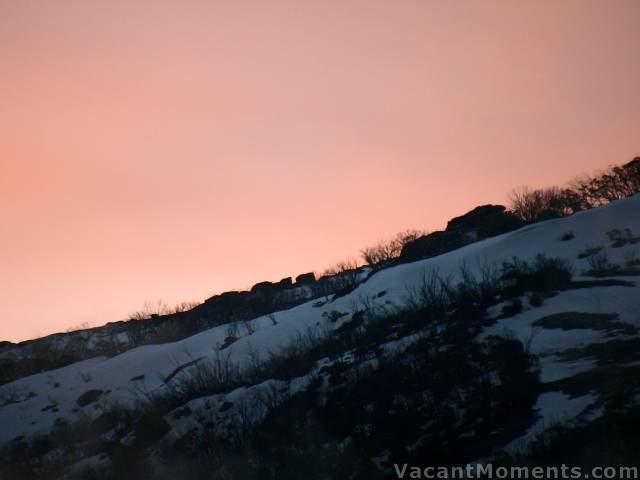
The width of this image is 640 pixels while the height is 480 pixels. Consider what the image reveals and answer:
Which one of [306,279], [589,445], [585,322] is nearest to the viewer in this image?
[589,445]

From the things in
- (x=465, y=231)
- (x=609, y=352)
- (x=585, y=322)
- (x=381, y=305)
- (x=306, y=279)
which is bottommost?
(x=609, y=352)

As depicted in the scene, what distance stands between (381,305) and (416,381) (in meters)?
10.00

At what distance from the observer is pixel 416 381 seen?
43.8 feet

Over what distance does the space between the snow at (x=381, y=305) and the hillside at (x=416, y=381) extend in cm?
11

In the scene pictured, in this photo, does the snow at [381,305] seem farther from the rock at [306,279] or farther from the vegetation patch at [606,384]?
the rock at [306,279]

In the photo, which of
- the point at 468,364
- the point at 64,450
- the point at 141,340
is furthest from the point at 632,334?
the point at 141,340

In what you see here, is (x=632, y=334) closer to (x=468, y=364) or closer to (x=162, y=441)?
(x=468, y=364)

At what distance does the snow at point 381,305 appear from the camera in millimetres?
→ 13484

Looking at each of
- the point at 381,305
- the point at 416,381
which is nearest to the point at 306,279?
the point at 381,305

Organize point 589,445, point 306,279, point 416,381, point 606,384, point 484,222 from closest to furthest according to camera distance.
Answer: point 589,445 < point 606,384 < point 416,381 < point 484,222 < point 306,279

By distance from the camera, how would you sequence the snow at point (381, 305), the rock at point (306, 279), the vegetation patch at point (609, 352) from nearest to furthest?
the vegetation patch at point (609, 352) → the snow at point (381, 305) → the rock at point (306, 279)

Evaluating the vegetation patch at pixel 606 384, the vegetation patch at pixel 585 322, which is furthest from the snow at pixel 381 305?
the vegetation patch at pixel 606 384

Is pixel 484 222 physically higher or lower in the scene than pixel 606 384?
higher

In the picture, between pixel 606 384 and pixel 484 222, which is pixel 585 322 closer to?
pixel 606 384
